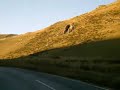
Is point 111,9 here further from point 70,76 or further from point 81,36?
point 70,76

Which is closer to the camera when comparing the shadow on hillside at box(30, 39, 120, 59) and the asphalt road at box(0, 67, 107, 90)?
the asphalt road at box(0, 67, 107, 90)

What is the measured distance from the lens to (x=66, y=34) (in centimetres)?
13275

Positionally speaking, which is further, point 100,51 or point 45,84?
point 100,51

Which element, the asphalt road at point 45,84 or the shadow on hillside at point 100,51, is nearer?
the asphalt road at point 45,84

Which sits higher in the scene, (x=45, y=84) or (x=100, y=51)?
(x=100, y=51)

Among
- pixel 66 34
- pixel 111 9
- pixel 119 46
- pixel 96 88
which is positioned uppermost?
pixel 111 9

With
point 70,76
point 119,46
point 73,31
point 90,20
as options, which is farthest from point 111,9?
point 70,76

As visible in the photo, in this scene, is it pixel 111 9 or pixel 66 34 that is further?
pixel 111 9

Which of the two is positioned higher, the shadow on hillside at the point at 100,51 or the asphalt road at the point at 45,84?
the shadow on hillside at the point at 100,51

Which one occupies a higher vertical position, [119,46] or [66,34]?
[66,34]

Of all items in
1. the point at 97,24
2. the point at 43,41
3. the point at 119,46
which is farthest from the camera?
the point at 43,41

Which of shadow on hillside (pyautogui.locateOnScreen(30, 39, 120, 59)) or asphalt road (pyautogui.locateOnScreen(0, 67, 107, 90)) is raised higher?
shadow on hillside (pyautogui.locateOnScreen(30, 39, 120, 59))

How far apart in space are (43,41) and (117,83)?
120 meters

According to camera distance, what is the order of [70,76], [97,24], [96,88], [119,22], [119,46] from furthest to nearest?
1. [97,24]
2. [119,22]
3. [119,46]
4. [70,76]
5. [96,88]
